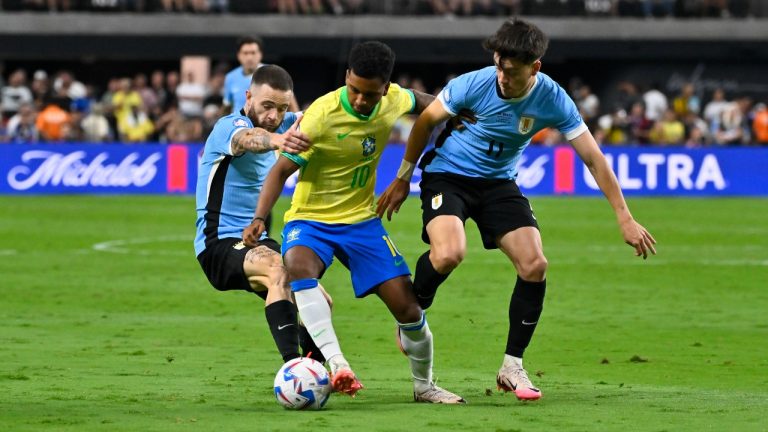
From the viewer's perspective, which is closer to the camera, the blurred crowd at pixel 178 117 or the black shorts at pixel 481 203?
the black shorts at pixel 481 203

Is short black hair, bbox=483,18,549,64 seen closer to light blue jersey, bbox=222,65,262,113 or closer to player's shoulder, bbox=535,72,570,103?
player's shoulder, bbox=535,72,570,103

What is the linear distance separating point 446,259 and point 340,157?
0.91m

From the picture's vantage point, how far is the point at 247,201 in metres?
8.91

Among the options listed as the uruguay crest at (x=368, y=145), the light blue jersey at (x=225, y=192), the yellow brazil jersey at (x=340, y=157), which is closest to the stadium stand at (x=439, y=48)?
the light blue jersey at (x=225, y=192)

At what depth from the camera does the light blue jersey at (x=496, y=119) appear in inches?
332

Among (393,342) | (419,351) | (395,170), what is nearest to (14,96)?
(395,170)

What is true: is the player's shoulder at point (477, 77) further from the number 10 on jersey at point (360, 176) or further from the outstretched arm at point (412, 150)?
the number 10 on jersey at point (360, 176)

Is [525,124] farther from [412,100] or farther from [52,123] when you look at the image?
[52,123]

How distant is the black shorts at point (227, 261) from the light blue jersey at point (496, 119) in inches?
51.2

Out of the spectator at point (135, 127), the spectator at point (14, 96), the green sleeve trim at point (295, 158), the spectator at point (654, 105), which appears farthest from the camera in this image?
the spectator at point (654, 105)

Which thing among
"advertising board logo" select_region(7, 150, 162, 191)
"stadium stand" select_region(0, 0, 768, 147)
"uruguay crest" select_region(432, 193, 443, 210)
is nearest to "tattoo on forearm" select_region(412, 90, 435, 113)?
"uruguay crest" select_region(432, 193, 443, 210)

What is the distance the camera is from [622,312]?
1320cm

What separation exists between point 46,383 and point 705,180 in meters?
22.8

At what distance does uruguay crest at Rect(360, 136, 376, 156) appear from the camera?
26.5ft
